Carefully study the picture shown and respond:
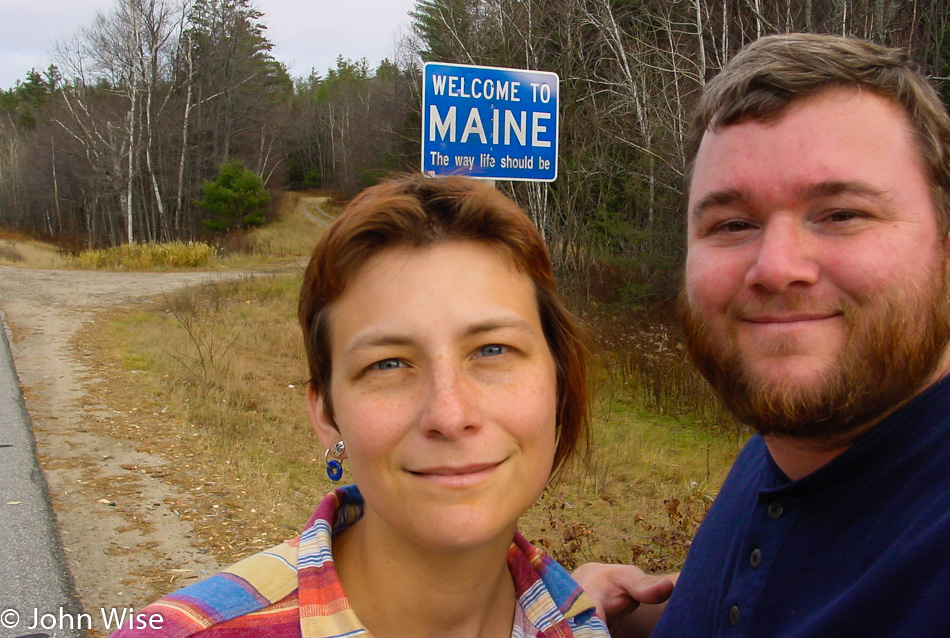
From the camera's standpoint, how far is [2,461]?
560cm

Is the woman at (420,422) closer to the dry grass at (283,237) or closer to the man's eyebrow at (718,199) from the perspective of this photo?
the man's eyebrow at (718,199)

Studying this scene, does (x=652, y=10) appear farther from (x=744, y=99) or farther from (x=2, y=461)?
(x=744, y=99)

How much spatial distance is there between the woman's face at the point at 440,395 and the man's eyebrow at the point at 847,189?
2.11 ft

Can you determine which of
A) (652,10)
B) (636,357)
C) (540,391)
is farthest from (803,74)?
(652,10)

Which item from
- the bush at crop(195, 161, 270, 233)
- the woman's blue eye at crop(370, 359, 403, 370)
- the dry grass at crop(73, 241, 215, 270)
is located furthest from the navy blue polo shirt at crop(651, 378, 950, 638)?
the bush at crop(195, 161, 270, 233)

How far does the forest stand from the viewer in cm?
1283

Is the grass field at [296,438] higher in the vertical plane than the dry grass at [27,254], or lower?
lower

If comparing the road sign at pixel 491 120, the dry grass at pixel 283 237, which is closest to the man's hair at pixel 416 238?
the road sign at pixel 491 120

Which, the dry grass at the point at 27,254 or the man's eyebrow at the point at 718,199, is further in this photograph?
the dry grass at the point at 27,254

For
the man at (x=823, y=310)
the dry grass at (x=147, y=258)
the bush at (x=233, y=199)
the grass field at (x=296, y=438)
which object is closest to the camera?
the man at (x=823, y=310)

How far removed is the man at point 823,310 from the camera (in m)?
1.32

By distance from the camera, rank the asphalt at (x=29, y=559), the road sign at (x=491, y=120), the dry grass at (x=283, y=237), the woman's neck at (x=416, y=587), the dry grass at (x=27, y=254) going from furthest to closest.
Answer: the dry grass at (x=283, y=237), the dry grass at (x=27, y=254), the road sign at (x=491, y=120), the asphalt at (x=29, y=559), the woman's neck at (x=416, y=587)

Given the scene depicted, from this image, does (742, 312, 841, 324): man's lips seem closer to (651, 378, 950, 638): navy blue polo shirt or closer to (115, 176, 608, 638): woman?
(651, 378, 950, 638): navy blue polo shirt

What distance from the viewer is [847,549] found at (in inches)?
50.3
